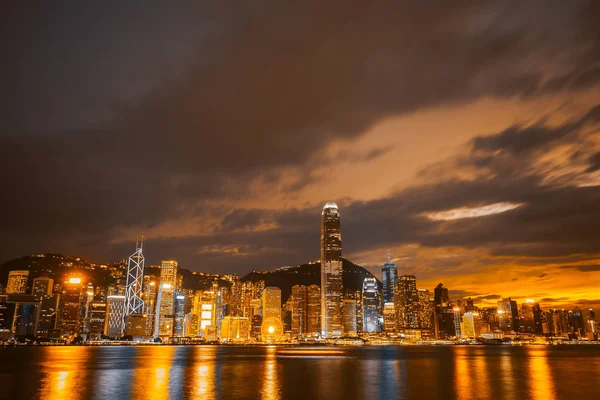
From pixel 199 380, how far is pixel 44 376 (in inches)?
983

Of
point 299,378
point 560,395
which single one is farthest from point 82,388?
point 560,395

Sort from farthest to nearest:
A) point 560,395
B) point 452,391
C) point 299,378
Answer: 1. point 299,378
2. point 452,391
3. point 560,395

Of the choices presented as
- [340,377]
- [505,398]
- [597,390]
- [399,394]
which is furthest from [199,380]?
[597,390]

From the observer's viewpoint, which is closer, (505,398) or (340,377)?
(505,398)

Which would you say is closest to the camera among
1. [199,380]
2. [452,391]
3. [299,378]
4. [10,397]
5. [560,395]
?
[10,397]

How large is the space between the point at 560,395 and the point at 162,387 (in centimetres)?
4901

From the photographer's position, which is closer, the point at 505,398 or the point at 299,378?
the point at 505,398

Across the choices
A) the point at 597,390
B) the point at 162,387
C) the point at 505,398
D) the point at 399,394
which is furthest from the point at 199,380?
the point at 597,390

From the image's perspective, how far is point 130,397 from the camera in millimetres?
50281

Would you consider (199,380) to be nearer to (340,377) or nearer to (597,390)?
(340,377)

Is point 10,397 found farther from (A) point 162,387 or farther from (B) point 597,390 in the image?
(B) point 597,390

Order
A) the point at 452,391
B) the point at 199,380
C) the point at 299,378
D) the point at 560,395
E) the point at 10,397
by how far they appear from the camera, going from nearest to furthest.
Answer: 1. the point at 10,397
2. the point at 560,395
3. the point at 452,391
4. the point at 199,380
5. the point at 299,378

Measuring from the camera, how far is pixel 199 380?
68.2 metres

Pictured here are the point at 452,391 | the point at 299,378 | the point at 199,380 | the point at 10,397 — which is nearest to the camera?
the point at 10,397
